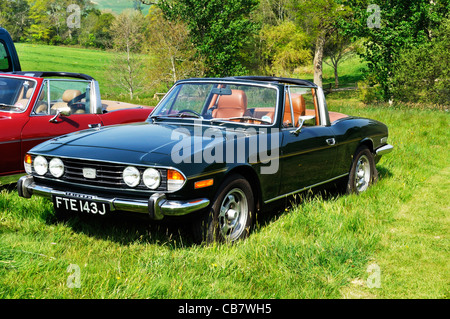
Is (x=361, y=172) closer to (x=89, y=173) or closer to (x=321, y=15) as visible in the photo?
(x=89, y=173)

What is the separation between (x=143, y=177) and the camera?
12.4 feet

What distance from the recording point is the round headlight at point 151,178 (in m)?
3.76

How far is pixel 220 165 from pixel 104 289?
1.43 metres

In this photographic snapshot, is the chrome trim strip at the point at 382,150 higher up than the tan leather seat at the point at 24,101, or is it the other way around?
the tan leather seat at the point at 24,101

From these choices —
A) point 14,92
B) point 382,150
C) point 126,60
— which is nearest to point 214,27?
point 126,60

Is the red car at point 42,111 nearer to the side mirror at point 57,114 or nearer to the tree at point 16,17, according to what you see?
the side mirror at point 57,114

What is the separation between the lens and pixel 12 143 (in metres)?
5.60

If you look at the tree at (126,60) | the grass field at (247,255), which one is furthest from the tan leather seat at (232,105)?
the tree at (126,60)

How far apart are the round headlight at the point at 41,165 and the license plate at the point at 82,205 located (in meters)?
0.35

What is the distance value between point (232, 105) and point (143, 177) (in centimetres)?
178

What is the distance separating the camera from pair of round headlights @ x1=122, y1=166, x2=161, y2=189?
3.77 meters

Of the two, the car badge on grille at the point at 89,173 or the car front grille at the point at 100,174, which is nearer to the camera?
the car front grille at the point at 100,174

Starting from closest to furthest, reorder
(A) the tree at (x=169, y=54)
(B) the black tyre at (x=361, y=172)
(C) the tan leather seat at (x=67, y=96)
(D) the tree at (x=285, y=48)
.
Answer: (B) the black tyre at (x=361, y=172)
(C) the tan leather seat at (x=67, y=96)
(A) the tree at (x=169, y=54)
(D) the tree at (x=285, y=48)
